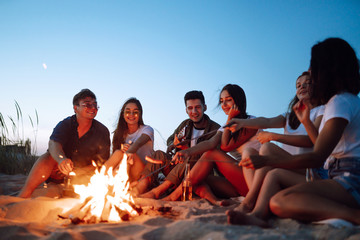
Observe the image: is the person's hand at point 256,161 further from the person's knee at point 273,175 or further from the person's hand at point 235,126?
the person's hand at point 235,126

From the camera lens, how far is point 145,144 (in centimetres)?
509

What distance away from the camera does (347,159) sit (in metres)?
2.17

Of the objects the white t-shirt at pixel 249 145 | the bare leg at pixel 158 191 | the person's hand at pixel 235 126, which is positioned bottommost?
the bare leg at pixel 158 191

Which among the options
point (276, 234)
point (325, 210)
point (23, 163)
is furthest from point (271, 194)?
point (23, 163)

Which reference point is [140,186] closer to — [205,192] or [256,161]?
[205,192]

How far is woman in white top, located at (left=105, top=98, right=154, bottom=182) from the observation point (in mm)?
4648

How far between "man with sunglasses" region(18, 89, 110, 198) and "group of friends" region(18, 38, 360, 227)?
0.02 meters

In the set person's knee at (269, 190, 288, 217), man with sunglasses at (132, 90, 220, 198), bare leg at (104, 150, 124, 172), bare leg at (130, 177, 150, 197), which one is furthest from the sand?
bare leg at (104, 150, 124, 172)

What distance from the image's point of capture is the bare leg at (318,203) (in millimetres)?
2068

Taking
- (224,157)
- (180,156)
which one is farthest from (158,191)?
(224,157)

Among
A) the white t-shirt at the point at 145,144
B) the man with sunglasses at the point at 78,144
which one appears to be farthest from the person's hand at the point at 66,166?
the white t-shirt at the point at 145,144

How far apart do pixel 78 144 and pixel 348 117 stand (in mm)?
4104

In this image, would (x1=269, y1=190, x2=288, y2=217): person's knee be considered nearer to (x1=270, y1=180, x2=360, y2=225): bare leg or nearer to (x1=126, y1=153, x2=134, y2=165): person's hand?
(x1=270, y1=180, x2=360, y2=225): bare leg

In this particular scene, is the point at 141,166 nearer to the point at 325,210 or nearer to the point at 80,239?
the point at 80,239
